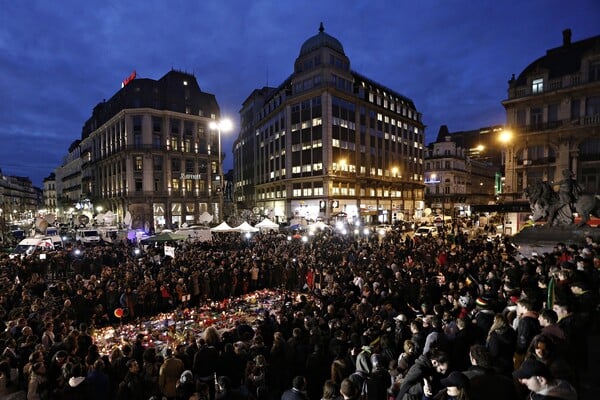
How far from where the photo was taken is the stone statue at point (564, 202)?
619 inches

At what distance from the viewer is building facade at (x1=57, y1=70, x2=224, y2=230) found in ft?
185

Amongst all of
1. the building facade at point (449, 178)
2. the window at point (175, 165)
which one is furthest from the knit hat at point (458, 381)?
the building facade at point (449, 178)

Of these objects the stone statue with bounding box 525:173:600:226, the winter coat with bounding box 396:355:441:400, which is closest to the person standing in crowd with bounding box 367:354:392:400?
the winter coat with bounding box 396:355:441:400

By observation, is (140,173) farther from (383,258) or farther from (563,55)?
(563,55)

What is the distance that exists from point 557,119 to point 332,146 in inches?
1136

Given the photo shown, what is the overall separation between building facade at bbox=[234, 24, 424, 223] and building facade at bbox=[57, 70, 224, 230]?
37.9 ft

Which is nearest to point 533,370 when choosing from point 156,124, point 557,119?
point 557,119

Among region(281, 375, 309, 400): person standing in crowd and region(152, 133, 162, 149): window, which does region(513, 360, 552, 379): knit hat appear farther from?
region(152, 133, 162, 149): window

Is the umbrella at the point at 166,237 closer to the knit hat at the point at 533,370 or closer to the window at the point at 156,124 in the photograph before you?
the knit hat at the point at 533,370

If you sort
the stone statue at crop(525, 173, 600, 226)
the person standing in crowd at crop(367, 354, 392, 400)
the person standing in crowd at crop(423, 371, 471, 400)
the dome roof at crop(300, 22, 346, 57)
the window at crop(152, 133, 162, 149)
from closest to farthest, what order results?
1. the person standing in crowd at crop(423, 371, 471, 400)
2. the person standing in crowd at crop(367, 354, 392, 400)
3. the stone statue at crop(525, 173, 600, 226)
4. the dome roof at crop(300, 22, 346, 57)
5. the window at crop(152, 133, 162, 149)

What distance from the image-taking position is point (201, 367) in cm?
600

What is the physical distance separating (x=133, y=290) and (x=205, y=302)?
3.14m

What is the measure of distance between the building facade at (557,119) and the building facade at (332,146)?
22584mm

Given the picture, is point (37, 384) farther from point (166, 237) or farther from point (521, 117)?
point (521, 117)
